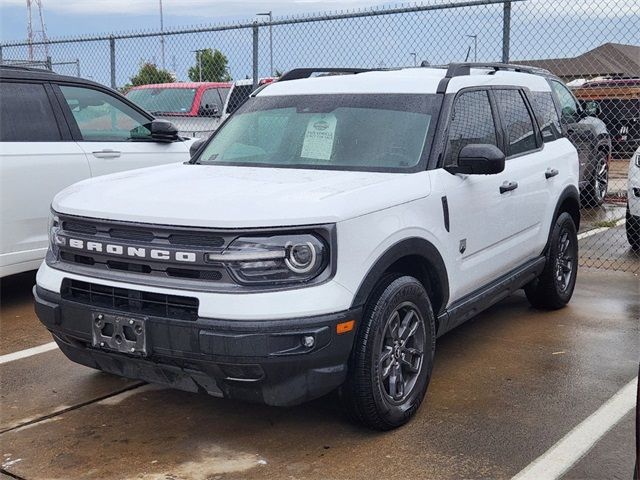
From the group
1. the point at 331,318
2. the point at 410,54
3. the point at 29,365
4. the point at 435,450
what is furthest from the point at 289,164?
the point at 410,54

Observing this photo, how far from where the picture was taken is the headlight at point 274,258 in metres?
3.45

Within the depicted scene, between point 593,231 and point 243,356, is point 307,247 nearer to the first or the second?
point 243,356

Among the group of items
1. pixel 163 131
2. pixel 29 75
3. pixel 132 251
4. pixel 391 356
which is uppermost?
pixel 29 75

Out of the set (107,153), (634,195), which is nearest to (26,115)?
(107,153)

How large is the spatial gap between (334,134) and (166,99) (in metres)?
8.86

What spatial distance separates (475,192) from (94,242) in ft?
7.20

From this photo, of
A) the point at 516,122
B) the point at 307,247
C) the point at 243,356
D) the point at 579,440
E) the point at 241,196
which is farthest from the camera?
the point at 516,122

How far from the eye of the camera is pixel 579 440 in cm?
388

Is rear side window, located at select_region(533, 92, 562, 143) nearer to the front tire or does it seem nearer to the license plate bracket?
the front tire

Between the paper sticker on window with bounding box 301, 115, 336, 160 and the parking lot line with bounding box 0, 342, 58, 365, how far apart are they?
90.1 inches

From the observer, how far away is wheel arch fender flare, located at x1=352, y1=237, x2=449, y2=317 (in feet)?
11.9

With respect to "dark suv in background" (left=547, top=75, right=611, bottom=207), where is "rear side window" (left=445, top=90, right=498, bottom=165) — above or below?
above

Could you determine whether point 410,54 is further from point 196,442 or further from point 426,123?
point 196,442

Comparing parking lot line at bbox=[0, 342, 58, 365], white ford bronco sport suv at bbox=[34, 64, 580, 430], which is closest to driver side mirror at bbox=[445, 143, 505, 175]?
white ford bronco sport suv at bbox=[34, 64, 580, 430]
